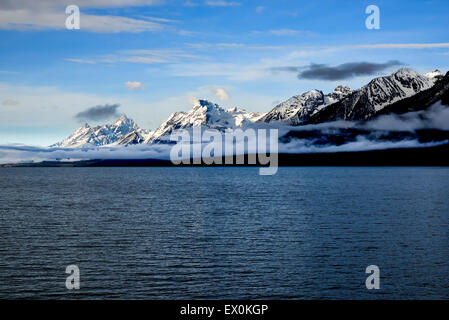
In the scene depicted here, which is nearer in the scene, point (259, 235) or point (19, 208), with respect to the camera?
point (259, 235)

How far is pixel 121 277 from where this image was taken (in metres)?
52.0

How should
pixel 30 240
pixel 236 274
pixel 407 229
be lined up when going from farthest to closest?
1. pixel 407 229
2. pixel 30 240
3. pixel 236 274

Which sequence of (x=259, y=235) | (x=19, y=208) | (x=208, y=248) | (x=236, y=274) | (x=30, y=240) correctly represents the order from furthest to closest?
1. (x=19, y=208)
2. (x=259, y=235)
3. (x=30, y=240)
4. (x=208, y=248)
5. (x=236, y=274)

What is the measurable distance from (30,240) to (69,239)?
5653mm

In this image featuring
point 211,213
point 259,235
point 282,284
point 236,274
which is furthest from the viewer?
point 211,213

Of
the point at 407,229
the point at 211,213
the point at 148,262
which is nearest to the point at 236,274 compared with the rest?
the point at 148,262

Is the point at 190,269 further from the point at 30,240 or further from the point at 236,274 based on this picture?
the point at 30,240

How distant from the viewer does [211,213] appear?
111 m

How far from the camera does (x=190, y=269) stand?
5541 cm

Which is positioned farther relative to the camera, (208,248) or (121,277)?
(208,248)
